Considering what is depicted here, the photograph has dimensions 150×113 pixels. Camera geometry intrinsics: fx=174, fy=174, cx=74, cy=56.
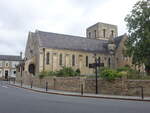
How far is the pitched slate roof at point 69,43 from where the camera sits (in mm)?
39347

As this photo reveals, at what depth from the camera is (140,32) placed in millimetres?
28891

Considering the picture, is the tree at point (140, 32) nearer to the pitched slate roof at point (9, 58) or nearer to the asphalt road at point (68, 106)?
the asphalt road at point (68, 106)

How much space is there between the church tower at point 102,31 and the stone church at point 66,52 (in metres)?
8.01

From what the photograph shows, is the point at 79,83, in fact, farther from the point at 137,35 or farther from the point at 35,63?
the point at 35,63

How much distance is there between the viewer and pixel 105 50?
154 feet

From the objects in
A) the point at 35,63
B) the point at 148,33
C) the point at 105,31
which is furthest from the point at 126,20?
the point at 105,31

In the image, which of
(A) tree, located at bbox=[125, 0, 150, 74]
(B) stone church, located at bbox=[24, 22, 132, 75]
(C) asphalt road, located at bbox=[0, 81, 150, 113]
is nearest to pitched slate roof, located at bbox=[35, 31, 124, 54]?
(B) stone church, located at bbox=[24, 22, 132, 75]

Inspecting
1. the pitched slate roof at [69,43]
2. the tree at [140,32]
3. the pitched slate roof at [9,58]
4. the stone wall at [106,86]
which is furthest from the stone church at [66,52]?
the pitched slate roof at [9,58]

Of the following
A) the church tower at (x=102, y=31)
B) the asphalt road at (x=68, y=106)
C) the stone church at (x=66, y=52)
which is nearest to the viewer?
the asphalt road at (x=68, y=106)

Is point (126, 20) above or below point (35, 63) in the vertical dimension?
above

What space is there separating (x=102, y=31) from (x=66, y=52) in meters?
22.5

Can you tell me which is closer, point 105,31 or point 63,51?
point 63,51

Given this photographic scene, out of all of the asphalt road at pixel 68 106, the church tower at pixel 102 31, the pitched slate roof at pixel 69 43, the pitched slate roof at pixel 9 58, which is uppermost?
the church tower at pixel 102 31

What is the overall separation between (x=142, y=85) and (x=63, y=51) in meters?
24.6
